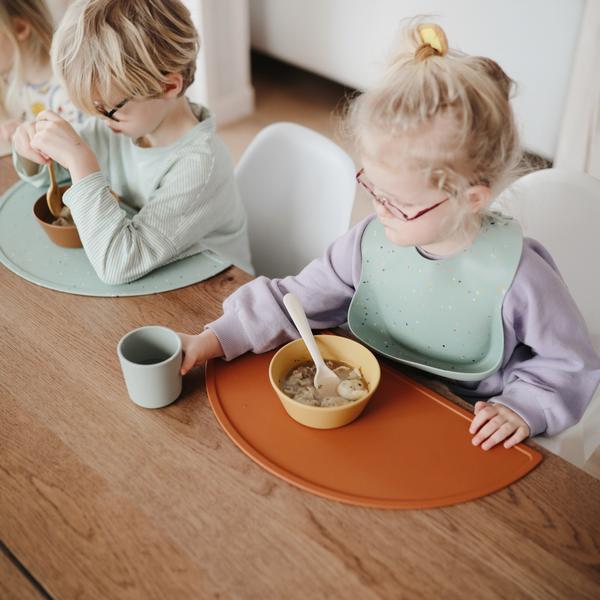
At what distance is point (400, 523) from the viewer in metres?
0.81

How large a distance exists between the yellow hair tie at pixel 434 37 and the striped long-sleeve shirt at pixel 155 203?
0.55m

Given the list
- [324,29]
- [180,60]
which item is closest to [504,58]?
[324,29]

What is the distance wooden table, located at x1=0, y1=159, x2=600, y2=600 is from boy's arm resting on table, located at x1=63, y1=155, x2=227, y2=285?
0.29m

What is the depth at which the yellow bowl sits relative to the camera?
2.98ft

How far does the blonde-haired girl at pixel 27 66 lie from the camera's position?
68.4 inches

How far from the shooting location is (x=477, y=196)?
3.00 ft

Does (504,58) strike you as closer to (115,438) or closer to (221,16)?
(221,16)

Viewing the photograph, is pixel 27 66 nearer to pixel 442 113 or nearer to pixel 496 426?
pixel 442 113

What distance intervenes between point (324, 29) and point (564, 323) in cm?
295

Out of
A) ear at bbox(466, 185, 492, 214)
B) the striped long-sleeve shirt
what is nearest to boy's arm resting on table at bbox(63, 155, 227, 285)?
the striped long-sleeve shirt

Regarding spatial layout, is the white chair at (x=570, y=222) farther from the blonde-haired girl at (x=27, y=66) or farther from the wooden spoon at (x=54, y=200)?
the blonde-haired girl at (x=27, y=66)

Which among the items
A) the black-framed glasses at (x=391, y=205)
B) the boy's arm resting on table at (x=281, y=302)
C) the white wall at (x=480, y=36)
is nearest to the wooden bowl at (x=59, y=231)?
the boy's arm resting on table at (x=281, y=302)

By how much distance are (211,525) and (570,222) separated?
33.3 inches

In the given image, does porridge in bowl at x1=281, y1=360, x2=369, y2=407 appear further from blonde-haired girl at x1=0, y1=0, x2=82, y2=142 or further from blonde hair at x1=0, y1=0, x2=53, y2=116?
blonde hair at x1=0, y1=0, x2=53, y2=116
